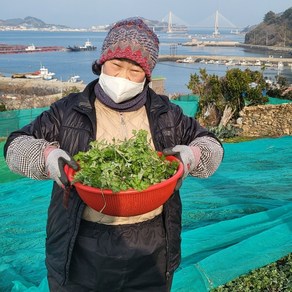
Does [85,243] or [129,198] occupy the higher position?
[129,198]

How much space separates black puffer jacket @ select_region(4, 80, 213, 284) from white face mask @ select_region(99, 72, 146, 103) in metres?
0.07

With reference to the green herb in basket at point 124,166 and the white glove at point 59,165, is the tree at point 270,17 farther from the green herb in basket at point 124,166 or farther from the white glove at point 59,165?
the white glove at point 59,165

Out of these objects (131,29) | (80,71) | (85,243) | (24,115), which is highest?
(131,29)

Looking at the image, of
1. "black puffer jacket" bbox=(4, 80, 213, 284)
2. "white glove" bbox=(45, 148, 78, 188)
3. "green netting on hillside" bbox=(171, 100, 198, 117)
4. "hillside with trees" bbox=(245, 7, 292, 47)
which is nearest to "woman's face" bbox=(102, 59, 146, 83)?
"black puffer jacket" bbox=(4, 80, 213, 284)

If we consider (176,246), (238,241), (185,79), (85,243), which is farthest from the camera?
(185,79)

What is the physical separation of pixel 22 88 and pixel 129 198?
35.1 m

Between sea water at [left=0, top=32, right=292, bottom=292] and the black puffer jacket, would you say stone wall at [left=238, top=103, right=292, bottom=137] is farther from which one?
the black puffer jacket

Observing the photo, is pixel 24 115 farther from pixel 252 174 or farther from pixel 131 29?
pixel 131 29

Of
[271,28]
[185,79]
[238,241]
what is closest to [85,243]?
[238,241]

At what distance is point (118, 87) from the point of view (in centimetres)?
164

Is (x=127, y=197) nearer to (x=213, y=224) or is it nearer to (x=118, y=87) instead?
(x=118, y=87)

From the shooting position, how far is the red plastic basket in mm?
1299

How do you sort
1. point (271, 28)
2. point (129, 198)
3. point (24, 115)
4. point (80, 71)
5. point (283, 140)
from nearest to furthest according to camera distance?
point (129, 198)
point (283, 140)
point (24, 115)
point (80, 71)
point (271, 28)

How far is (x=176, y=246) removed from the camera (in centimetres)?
175
